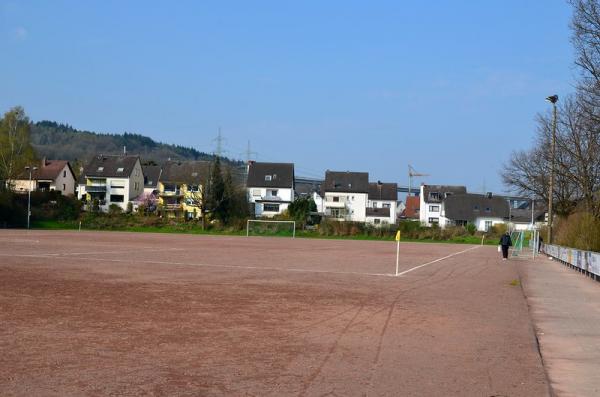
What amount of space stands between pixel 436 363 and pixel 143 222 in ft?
247

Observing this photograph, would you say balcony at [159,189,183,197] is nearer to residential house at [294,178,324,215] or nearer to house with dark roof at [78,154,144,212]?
house with dark roof at [78,154,144,212]

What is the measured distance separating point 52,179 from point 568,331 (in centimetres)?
10820

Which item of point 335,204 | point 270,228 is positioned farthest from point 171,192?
point 270,228

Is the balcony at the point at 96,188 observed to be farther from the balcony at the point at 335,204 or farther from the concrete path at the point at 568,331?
the concrete path at the point at 568,331

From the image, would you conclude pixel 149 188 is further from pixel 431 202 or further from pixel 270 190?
pixel 431 202

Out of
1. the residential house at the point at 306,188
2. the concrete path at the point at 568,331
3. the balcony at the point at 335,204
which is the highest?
the residential house at the point at 306,188

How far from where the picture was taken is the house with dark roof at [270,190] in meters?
107

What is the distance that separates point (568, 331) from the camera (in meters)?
11.8

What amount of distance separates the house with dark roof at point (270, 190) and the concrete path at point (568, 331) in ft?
280

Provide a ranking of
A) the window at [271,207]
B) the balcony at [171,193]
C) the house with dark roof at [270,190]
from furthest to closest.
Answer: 1. the window at [271,207]
2. the house with dark roof at [270,190]
3. the balcony at [171,193]

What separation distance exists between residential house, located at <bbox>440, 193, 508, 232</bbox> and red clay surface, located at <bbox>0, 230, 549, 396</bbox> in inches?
3856

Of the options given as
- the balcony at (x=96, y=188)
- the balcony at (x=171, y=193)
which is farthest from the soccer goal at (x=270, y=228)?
the balcony at (x=96, y=188)

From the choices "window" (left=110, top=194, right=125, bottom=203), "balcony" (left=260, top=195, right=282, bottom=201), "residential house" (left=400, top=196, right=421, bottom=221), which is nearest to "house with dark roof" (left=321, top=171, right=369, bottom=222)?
"balcony" (left=260, top=195, right=282, bottom=201)

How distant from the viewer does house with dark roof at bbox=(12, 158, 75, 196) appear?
10479cm
